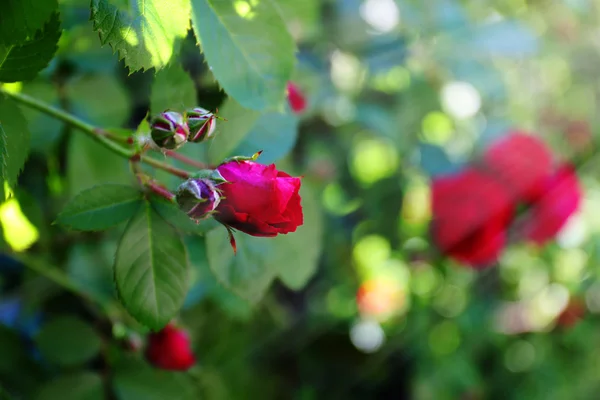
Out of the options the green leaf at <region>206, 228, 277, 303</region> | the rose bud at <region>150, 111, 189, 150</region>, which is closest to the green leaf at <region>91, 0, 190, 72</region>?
the rose bud at <region>150, 111, 189, 150</region>

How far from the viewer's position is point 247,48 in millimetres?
311

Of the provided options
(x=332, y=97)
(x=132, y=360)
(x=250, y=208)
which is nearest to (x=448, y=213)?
(x=332, y=97)

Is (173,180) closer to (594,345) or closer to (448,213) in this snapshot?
(448,213)

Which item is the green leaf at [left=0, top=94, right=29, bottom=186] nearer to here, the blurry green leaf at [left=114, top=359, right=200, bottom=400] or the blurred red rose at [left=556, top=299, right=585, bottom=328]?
the blurry green leaf at [left=114, top=359, right=200, bottom=400]

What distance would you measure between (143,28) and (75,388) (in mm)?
310

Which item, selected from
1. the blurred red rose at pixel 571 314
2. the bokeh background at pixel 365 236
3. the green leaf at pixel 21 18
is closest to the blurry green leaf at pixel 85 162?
the bokeh background at pixel 365 236

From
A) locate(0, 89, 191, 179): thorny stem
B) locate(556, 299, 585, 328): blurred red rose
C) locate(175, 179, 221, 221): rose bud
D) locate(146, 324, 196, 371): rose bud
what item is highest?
locate(175, 179, 221, 221): rose bud

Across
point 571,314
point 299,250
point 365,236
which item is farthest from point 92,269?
point 571,314

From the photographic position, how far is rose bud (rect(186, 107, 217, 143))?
0.27 meters

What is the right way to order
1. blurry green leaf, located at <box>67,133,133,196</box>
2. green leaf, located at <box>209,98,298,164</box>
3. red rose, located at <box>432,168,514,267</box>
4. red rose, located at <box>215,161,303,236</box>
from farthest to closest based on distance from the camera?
1. red rose, located at <box>432,168,514,267</box>
2. blurry green leaf, located at <box>67,133,133,196</box>
3. green leaf, located at <box>209,98,298,164</box>
4. red rose, located at <box>215,161,303,236</box>

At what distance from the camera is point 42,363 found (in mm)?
497

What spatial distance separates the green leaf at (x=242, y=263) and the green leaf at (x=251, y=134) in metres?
0.05

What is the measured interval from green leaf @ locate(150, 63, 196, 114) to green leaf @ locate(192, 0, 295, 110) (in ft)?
0.13

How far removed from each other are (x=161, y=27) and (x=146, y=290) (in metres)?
0.13
